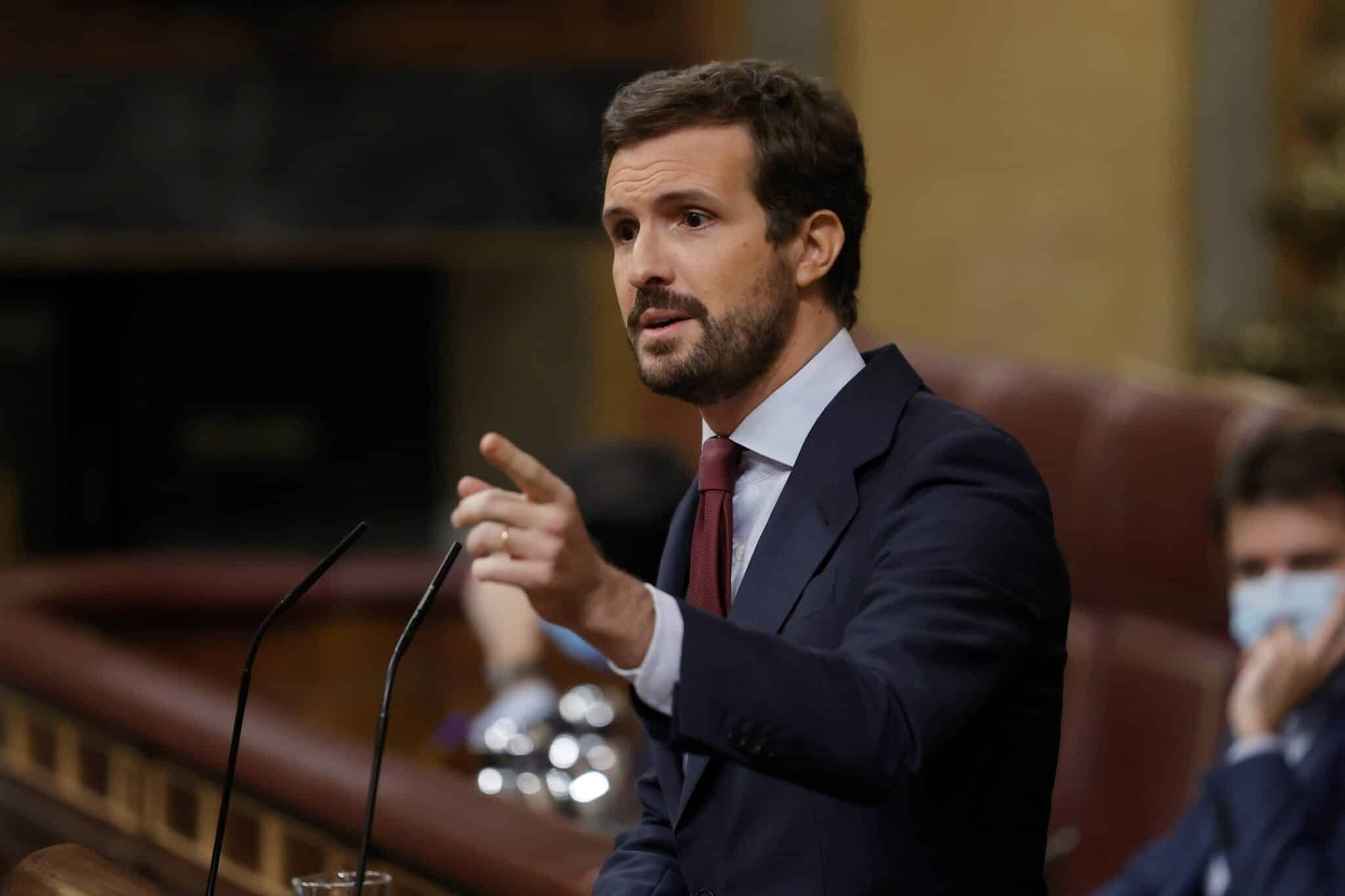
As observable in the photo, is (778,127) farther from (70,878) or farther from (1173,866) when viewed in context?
(1173,866)

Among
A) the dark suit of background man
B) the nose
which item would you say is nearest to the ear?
the dark suit of background man

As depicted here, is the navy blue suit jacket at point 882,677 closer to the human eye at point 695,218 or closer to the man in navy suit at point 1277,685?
the human eye at point 695,218

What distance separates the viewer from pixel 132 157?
562cm

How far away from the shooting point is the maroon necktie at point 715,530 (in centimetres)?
135

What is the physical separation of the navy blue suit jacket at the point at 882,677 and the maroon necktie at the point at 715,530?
0.05 meters

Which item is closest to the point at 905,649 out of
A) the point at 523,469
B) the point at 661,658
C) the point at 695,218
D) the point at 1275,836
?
the point at 661,658

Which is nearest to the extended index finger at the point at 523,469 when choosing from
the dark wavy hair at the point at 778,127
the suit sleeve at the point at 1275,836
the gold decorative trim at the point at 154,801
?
the dark wavy hair at the point at 778,127

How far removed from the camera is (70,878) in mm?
1333

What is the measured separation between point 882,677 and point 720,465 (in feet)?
1.09

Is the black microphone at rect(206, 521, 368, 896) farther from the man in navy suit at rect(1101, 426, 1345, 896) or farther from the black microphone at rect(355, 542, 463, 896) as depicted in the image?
the man in navy suit at rect(1101, 426, 1345, 896)

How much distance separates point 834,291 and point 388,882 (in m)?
0.53

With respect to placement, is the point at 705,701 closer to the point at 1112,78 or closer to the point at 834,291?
the point at 834,291

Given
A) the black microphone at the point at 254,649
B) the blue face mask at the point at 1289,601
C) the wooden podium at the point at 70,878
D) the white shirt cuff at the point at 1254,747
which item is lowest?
the white shirt cuff at the point at 1254,747

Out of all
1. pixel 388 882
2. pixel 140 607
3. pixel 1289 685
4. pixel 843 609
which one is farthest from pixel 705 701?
pixel 140 607
